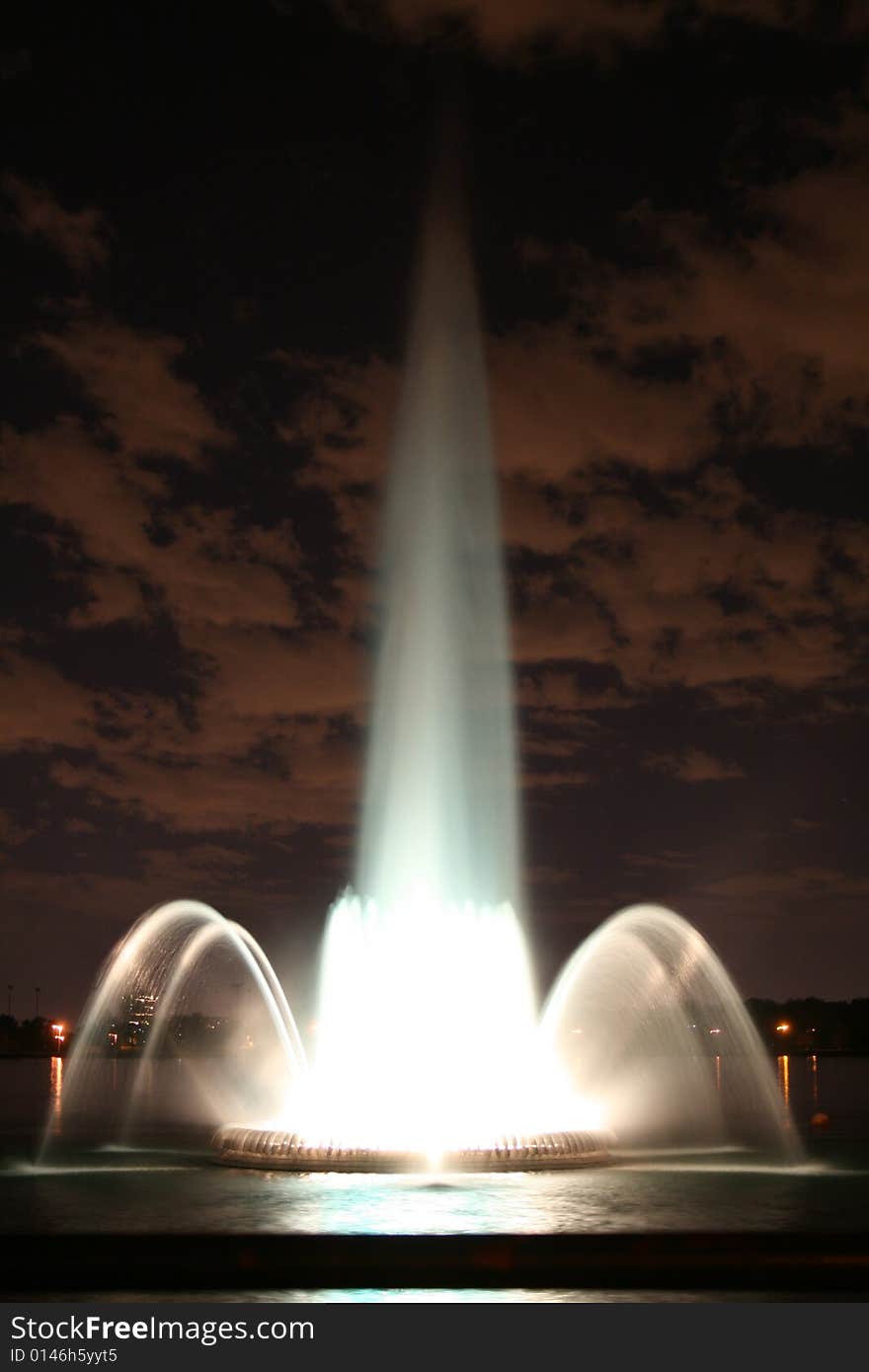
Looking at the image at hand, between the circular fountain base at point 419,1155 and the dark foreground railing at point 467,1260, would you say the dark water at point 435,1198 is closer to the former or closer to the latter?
the dark foreground railing at point 467,1260

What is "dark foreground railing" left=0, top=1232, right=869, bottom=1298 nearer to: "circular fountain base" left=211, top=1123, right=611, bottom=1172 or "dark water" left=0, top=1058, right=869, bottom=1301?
"dark water" left=0, top=1058, right=869, bottom=1301

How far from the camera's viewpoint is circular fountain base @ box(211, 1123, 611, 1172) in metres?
24.9

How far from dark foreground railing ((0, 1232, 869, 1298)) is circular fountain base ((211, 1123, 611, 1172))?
10.0 meters

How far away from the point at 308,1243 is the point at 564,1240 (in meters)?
2.44

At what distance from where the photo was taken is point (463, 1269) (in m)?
14.8

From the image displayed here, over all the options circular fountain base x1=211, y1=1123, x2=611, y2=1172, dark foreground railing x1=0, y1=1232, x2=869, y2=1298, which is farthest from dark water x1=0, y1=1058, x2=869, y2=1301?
circular fountain base x1=211, y1=1123, x2=611, y2=1172

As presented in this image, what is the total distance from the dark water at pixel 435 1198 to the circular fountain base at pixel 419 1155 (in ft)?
1.46

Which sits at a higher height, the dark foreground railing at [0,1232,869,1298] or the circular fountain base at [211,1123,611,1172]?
the circular fountain base at [211,1123,611,1172]

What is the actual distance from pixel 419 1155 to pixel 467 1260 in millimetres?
10247

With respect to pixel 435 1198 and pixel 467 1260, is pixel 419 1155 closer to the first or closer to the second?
pixel 435 1198

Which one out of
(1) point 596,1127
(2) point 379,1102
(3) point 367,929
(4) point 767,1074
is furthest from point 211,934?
(4) point 767,1074

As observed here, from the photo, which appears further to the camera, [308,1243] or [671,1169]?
[671,1169]

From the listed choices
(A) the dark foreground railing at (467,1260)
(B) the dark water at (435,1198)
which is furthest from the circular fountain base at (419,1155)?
(A) the dark foreground railing at (467,1260)

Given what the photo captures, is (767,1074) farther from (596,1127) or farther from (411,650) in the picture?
(411,650)
